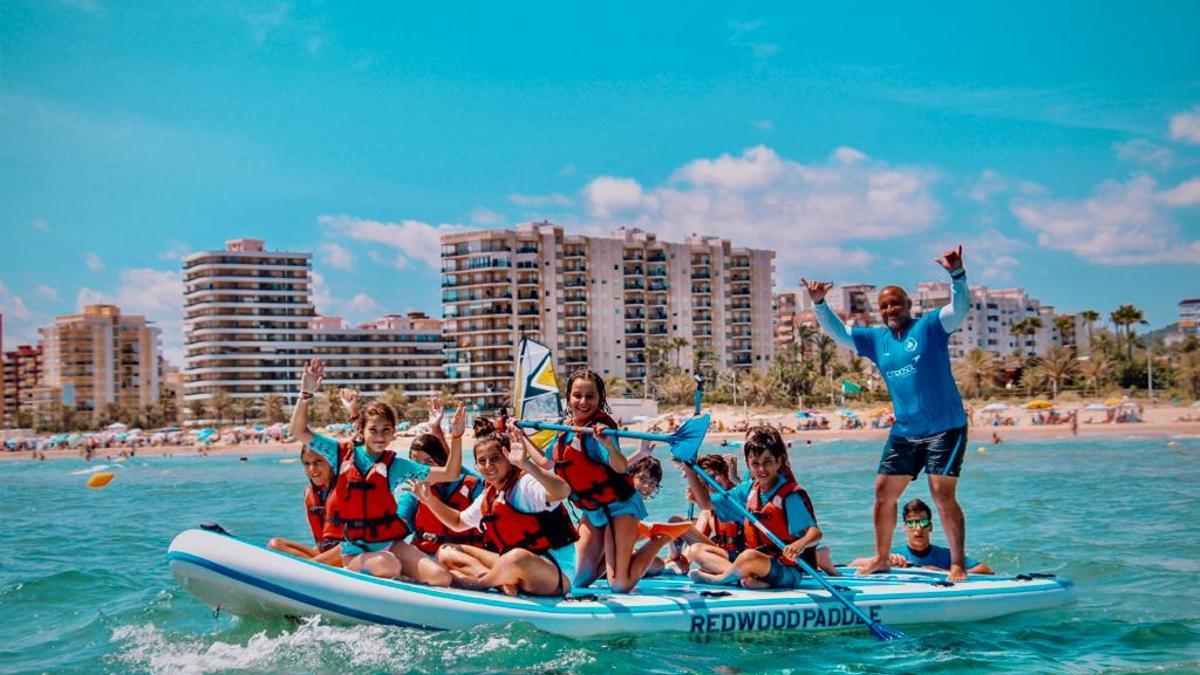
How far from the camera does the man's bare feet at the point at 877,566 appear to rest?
327 inches

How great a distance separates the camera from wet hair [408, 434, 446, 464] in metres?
7.70

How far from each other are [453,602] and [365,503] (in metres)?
0.92

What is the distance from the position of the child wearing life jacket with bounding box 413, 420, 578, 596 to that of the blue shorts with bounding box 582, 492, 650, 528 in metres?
0.17

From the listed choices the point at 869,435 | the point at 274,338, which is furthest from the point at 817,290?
the point at 274,338

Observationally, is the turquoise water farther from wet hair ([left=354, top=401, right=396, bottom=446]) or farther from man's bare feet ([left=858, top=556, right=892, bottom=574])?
wet hair ([left=354, top=401, right=396, bottom=446])

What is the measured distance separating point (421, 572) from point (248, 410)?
284ft

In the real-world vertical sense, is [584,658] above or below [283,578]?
below

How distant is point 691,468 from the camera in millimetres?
7457

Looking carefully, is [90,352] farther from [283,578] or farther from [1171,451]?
[283,578]

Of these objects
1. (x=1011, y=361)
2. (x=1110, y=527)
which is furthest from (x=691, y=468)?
(x=1011, y=361)

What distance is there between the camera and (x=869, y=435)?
2203 inches

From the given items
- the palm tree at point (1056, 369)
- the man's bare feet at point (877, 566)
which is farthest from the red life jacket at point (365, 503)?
the palm tree at point (1056, 369)

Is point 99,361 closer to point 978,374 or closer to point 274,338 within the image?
point 274,338

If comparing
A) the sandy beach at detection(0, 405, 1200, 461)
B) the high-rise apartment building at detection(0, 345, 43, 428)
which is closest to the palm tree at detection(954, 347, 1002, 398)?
the sandy beach at detection(0, 405, 1200, 461)
